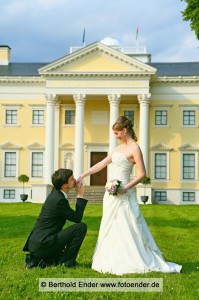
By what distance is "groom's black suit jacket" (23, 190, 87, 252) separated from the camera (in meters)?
8.62

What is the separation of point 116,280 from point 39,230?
5.36 ft

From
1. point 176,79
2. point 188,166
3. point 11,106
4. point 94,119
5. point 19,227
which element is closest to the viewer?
point 19,227

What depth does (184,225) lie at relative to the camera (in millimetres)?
19172

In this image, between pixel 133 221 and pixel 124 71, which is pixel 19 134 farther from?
pixel 133 221

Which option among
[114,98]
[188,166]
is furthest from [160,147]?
[114,98]

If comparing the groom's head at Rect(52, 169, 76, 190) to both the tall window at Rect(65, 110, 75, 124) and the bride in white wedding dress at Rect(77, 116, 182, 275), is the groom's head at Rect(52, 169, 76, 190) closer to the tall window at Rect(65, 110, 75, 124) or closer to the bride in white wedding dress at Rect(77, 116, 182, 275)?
the bride in white wedding dress at Rect(77, 116, 182, 275)

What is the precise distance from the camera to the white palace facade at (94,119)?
1535 inches

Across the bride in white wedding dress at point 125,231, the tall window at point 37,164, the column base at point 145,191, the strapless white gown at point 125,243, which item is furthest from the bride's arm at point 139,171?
the tall window at point 37,164

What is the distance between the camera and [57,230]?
8.80 meters

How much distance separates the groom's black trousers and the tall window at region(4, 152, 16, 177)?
33.7 metres

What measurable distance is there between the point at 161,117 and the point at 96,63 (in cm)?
655

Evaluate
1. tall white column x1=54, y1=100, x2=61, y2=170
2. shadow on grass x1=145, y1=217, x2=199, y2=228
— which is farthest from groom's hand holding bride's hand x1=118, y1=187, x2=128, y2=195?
tall white column x1=54, y1=100, x2=61, y2=170

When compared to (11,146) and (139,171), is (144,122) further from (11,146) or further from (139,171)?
(139,171)

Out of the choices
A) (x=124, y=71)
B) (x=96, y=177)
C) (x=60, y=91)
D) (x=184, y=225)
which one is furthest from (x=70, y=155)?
(x=184, y=225)
